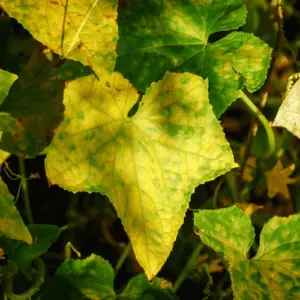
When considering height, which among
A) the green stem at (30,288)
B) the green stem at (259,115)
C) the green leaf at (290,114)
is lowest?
the green stem at (30,288)

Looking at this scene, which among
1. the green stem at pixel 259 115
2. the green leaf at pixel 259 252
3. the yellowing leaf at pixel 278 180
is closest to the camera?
the green leaf at pixel 259 252

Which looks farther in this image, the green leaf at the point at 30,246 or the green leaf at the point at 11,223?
the green leaf at the point at 30,246

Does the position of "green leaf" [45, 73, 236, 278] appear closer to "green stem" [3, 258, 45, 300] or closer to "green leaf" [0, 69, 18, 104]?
"green leaf" [0, 69, 18, 104]

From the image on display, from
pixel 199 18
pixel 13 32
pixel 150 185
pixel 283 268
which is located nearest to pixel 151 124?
pixel 150 185

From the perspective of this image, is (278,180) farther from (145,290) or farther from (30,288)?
(30,288)

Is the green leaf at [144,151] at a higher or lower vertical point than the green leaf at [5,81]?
lower

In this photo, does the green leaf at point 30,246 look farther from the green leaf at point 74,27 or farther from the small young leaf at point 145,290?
the green leaf at point 74,27

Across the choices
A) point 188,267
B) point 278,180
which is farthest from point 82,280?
point 278,180

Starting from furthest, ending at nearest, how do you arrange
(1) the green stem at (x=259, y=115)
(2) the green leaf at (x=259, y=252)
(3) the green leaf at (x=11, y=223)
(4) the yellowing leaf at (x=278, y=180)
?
(4) the yellowing leaf at (x=278, y=180), (1) the green stem at (x=259, y=115), (2) the green leaf at (x=259, y=252), (3) the green leaf at (x=11, y=223)

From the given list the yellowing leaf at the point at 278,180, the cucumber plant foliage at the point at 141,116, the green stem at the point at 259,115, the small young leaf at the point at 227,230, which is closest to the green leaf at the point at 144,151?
the cucumber plant foliage at the point at 141,116
